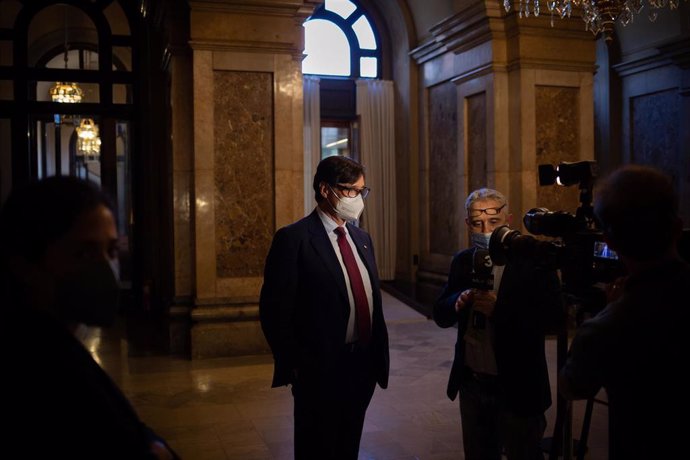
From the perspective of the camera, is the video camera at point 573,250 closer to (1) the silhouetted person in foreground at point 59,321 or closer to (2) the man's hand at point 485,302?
(2) the man's hand at point 485,302

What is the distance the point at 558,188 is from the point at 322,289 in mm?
5556

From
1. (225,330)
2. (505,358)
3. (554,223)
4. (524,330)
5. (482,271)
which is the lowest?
(225,330)

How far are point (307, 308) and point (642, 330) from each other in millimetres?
1590

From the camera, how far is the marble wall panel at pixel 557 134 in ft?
26.2

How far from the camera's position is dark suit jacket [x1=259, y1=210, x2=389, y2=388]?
9.68ft

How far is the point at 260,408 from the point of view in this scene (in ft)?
17.0

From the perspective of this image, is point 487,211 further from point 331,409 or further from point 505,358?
point 331,409

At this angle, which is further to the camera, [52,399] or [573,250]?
[573,250]

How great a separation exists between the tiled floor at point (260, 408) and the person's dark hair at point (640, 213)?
270 cm

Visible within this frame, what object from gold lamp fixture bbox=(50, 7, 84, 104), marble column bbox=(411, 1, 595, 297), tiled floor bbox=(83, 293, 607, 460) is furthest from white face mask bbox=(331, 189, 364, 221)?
gold lamp fixture bbox=(50, 7, 84, 104)

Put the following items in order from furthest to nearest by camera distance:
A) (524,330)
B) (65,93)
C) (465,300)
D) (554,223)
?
(65,93)
(465,300)
(524,330)
(554,223)

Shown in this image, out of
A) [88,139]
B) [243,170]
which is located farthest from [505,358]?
[88,139]

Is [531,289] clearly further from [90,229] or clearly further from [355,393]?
[90,229]

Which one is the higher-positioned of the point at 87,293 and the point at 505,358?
the point at 87,293
